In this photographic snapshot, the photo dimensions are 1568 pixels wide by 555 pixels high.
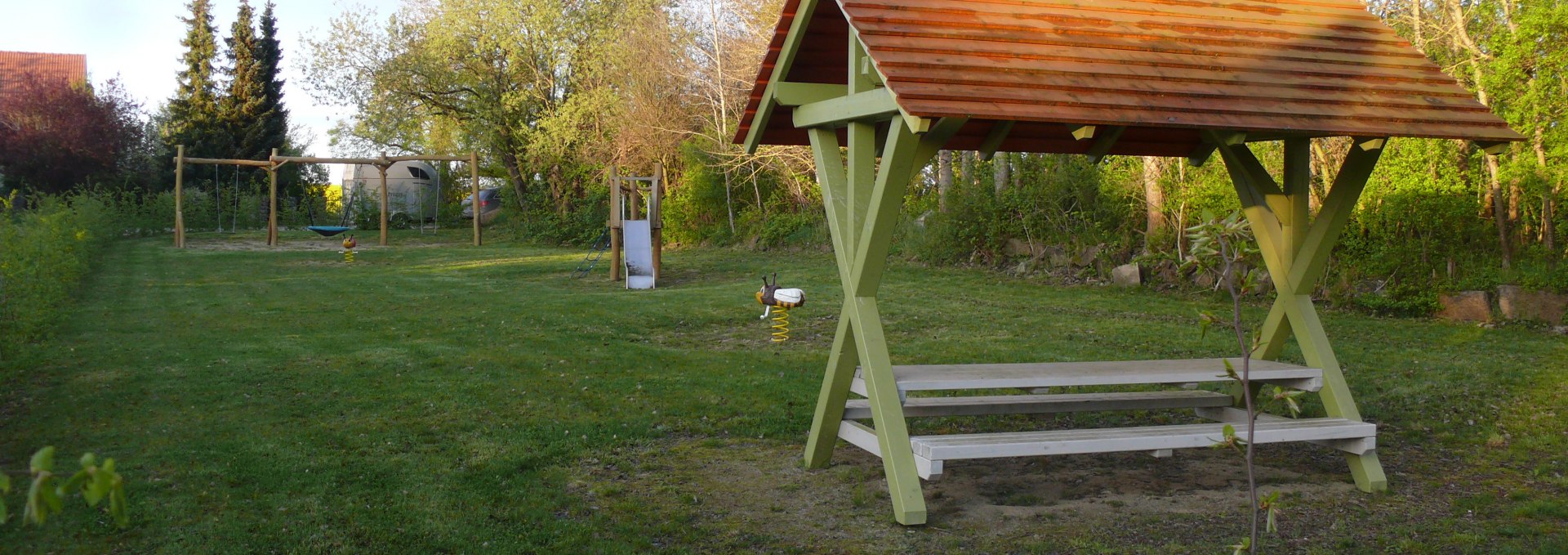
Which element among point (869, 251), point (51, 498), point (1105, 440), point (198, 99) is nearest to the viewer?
point (51, 498)

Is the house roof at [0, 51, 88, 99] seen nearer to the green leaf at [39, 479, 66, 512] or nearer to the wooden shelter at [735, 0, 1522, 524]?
the wooden shelter at [735, 0, 1522, 524]

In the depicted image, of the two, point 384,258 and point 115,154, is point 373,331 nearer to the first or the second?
point 384,258

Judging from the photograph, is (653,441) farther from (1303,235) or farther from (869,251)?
(1303,235)

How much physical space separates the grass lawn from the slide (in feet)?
13.9

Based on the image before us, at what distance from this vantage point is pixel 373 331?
1109 cm

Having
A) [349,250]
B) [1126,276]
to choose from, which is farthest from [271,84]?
[1126,276]

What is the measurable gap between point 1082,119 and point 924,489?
2.15 meters

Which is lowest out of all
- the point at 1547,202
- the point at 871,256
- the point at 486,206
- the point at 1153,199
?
the point at 871,256

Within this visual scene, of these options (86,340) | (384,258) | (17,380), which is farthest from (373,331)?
(384,258)

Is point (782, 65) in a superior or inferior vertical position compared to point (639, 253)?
superior

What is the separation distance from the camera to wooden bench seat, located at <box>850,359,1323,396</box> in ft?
17.1

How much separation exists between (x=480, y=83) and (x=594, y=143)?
5.14 m

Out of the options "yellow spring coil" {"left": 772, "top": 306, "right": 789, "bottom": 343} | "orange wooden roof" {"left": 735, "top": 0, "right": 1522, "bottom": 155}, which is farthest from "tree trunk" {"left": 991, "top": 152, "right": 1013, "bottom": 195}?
"orange wooden roof" {"left": 735, "top": 0, "right": 1522, "bottom": 155}

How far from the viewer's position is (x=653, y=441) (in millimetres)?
6660
